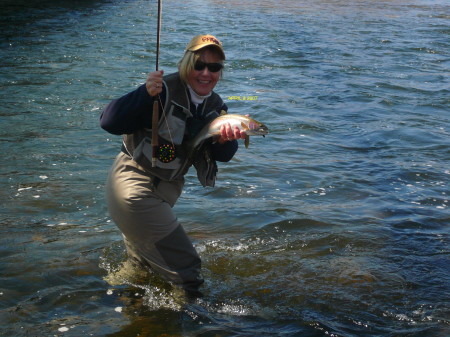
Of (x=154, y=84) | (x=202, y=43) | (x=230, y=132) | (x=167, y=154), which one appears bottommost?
(x=167, y=154)

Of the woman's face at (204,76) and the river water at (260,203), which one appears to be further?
the river water at (260,203)

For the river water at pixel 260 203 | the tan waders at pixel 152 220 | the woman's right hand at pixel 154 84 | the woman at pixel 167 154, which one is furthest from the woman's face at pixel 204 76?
the river water at pixel 260 203

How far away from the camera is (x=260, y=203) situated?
8125 millimetres

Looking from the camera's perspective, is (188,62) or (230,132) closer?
(230,132)

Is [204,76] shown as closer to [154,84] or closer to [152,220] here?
[154,84]

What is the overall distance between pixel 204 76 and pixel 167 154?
61 cm

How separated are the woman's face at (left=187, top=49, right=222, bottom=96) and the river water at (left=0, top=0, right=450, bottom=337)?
157 centimetres

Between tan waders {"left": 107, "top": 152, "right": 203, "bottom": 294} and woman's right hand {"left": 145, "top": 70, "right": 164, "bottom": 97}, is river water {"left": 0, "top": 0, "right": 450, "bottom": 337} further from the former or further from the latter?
woman's right hand {"left": 145, "top": 70, "right": 164, "bottom": 97}

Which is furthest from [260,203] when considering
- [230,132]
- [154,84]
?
[154,84]

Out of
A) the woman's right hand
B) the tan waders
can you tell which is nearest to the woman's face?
the woman's right hand

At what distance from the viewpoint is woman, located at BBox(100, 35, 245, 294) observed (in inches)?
191

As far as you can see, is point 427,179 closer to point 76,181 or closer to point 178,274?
point 76,181

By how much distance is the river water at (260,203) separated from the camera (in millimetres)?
5273

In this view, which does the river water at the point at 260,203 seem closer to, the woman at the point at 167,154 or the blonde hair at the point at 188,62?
the woman at the point at 167,154
